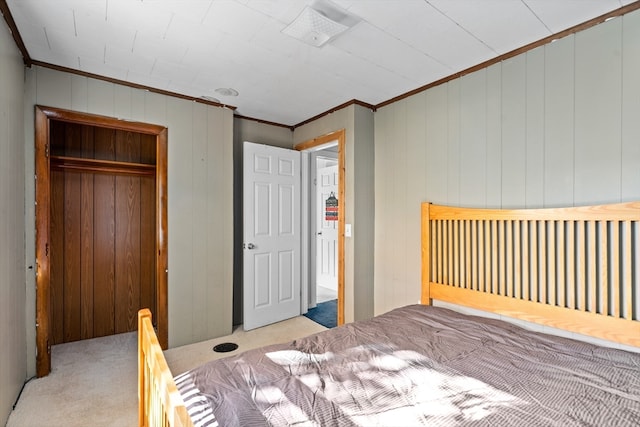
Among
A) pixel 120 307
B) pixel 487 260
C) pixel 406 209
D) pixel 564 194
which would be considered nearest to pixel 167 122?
pixel 120 307

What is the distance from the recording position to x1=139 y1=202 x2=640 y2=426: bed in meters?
1.08

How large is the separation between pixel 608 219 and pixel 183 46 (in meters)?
2.79

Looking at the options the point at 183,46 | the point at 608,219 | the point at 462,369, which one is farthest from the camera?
the point at 183,46

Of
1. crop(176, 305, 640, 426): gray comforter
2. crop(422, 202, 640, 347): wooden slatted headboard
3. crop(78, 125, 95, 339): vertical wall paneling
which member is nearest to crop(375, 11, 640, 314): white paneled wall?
crop(422, 202, 640, 347): wooden slatted headboard

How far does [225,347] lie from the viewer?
3.05 m

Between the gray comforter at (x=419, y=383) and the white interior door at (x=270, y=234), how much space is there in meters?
1.99

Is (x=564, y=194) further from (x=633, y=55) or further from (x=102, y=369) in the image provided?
(x=102, y=369)

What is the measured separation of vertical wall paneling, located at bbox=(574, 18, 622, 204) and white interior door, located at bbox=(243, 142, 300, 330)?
276 centimetres

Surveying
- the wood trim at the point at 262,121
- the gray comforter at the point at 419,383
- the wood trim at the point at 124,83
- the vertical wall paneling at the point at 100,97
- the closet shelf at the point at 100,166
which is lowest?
the gray comforter at the point at 419,383

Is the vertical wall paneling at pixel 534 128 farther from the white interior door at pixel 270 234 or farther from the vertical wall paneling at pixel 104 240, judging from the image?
the vertical wall paneling at pixel 104 240

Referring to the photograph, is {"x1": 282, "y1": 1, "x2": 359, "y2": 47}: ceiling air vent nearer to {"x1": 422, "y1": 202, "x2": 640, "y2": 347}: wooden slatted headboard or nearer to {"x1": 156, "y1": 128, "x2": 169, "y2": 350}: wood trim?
{"x1": 422, "y1": 202, "x2": 640, "y2": 347}: wooden slatted headboard

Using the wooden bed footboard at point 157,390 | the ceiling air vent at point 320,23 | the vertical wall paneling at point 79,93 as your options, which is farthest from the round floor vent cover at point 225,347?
the ceiling air vent at point 320,23

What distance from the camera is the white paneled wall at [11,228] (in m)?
1.82

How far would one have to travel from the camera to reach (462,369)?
1.41 m
